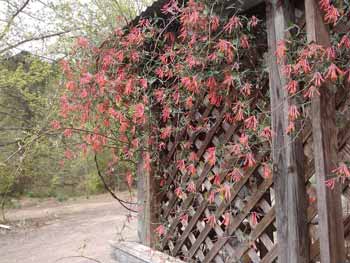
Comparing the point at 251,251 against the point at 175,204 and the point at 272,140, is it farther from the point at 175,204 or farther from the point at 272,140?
the point at 175,204

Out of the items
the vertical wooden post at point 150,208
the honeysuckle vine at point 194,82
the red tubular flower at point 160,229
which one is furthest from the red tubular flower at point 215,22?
the red tubular flower at point 160,229

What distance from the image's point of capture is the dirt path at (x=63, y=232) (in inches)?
204

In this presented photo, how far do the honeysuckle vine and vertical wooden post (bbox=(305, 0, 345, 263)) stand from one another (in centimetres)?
6

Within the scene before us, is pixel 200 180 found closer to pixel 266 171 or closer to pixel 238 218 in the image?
pixel 238 218

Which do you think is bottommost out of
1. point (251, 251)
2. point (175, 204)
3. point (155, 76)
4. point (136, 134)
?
point (251, 251)

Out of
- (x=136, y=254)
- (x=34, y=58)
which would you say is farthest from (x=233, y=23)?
(x=34, y=58)

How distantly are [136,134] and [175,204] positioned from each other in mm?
646

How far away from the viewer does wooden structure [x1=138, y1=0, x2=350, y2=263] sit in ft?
4.66

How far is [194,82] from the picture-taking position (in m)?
1.94

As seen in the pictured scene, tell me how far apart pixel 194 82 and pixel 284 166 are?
2.26 ft

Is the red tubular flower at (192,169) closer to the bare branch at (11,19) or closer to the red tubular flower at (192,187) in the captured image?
the red tubular flower at (192,187)

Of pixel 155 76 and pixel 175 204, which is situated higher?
pixel 155 76

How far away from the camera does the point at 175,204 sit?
2.70m

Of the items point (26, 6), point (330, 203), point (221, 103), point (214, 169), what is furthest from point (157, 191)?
point (26, 6)
